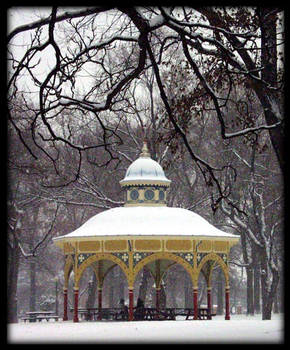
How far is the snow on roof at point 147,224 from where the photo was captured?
29039 mm

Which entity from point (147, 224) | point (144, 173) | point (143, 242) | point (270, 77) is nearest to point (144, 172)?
point (144, 173)

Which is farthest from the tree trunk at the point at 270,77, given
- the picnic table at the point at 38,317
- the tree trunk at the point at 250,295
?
the tree trunk at the point at 250,295

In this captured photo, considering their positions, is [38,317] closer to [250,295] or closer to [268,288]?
[268,288]

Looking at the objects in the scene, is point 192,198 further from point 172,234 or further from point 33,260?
point 172,234

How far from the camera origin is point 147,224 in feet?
97.5

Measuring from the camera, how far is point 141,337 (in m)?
14.0

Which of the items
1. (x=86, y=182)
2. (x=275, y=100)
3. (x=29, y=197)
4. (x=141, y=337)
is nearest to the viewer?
(x=141, y=337)

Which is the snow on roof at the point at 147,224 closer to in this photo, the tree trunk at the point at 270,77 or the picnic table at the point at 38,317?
the picnic table at the point at 38,317

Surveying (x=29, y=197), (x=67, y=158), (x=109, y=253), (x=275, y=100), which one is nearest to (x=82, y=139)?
(x=67, y=158)

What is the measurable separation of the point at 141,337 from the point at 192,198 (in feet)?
104

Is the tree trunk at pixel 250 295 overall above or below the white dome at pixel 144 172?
below

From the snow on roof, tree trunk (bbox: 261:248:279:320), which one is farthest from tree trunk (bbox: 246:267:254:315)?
the snow on roof

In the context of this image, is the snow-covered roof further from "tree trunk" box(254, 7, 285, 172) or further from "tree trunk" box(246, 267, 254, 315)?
"tree trunk" box(246, 267, 254, 315)

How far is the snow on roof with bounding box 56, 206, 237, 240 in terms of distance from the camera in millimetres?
29039
